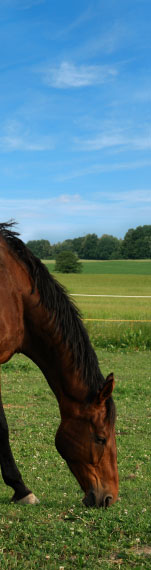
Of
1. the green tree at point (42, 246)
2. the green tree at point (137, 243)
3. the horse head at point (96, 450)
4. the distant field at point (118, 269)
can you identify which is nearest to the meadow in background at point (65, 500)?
the horse head at point (96, 450)

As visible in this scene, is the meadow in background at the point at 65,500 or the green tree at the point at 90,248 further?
the green tree at the point at 90,248

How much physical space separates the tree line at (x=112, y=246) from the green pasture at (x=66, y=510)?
6610 centimetres

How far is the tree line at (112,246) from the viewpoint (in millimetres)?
79875

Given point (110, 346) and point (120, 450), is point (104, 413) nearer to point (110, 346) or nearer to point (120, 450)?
point (120, 450)

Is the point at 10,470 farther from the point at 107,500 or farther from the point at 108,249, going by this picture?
the point at 108,249

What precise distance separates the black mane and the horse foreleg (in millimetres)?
1058

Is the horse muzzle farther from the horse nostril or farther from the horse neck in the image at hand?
the horse neck

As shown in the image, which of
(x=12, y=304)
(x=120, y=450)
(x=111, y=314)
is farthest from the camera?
(x=111, y=314)

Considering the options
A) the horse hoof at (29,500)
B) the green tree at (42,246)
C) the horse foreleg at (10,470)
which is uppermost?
Answer: the green tree at (42,246)

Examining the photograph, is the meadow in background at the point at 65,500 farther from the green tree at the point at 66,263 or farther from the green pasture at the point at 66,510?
the green tree at the point at 66,263

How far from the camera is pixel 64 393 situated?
13.6 ft

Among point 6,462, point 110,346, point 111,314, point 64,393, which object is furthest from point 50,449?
point 111,314

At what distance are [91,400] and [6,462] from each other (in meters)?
1.23

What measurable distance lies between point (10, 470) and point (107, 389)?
4.94 feet
